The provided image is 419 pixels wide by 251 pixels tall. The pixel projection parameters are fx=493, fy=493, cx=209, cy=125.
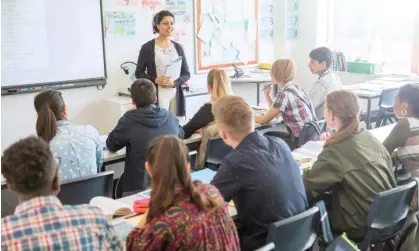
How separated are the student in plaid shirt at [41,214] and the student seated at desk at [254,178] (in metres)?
0.76

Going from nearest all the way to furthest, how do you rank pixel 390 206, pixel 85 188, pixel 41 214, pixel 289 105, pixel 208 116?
pixel 41 214
pixel 390 206
pixel 85 188
pixel 208 116
pixel 289 105

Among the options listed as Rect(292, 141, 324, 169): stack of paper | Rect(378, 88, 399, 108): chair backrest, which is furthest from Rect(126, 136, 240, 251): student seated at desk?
Rect(378, 88, 399, 108): chair backrest

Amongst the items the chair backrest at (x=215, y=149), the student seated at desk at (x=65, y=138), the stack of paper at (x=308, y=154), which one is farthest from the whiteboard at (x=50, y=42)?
the stack of paper at (x=308, y=154)

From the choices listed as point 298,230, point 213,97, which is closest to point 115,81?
point 213,97

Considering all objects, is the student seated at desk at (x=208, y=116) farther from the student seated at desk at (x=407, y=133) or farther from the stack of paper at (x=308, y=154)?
the student seated at desk at (x=407, y=133)

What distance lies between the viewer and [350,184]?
8.46ft

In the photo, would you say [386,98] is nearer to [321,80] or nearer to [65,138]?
[321,80]

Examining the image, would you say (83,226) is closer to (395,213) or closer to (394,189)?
(394,189)

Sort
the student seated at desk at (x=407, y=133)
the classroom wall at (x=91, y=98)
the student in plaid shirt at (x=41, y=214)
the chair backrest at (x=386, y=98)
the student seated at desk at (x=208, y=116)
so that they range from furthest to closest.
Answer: the chair backrest at (x=386, y=98) < the classroom wall at (x=91, y=98) < the student seated at desk at (x=208, y=116) < the student seated at desk at (x=407, y=133) < the student in plaid shirt at (x=41, y=214)

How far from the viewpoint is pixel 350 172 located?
2.57m

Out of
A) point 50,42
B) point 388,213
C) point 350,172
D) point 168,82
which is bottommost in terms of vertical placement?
point 388,213

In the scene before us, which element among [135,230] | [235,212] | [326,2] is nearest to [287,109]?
[235,212]

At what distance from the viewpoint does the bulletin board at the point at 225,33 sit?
6.68 meters

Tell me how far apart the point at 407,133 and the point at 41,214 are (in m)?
2.35
